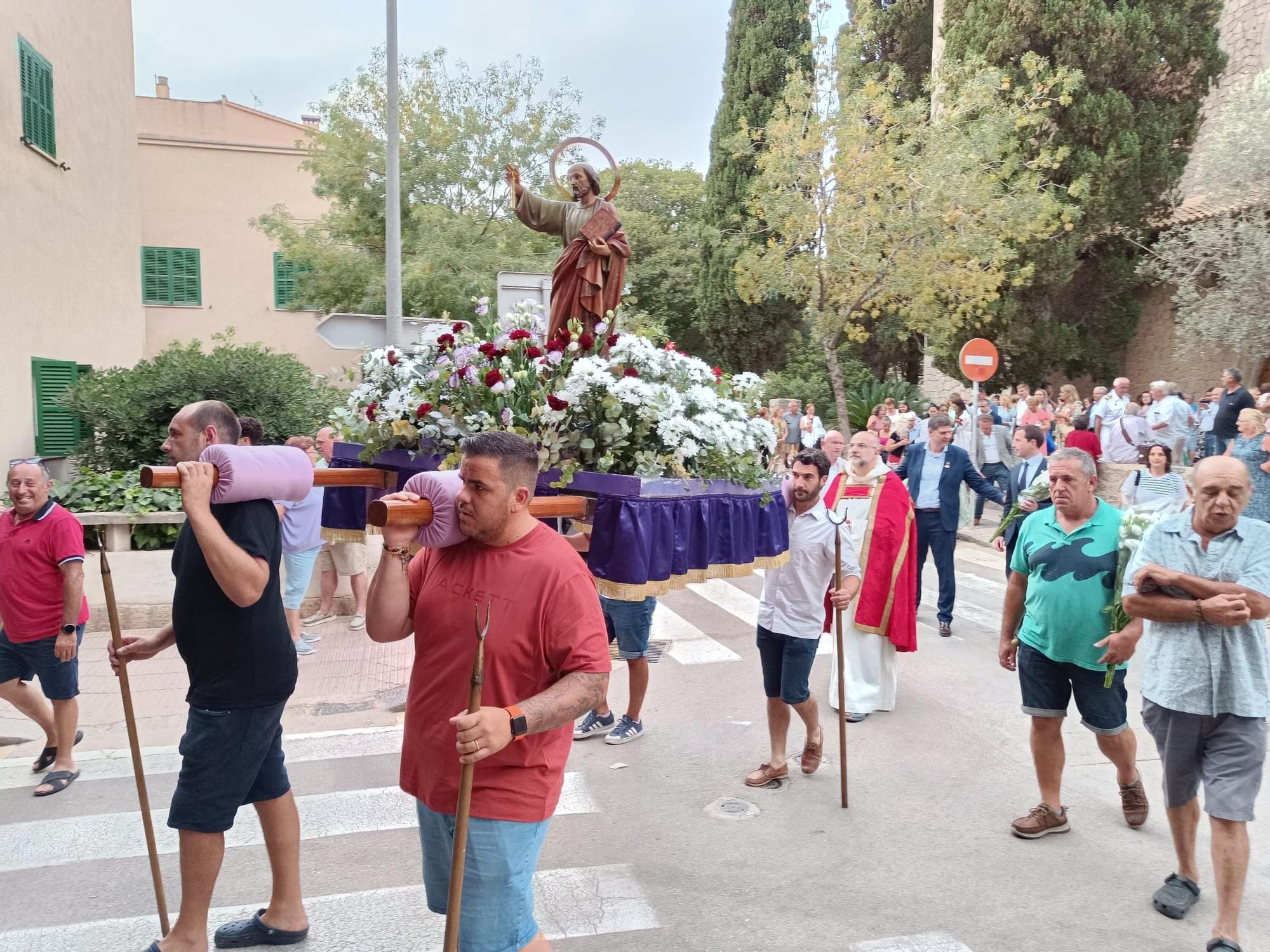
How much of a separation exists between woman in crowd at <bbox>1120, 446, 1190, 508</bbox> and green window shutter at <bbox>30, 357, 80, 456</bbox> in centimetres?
1227

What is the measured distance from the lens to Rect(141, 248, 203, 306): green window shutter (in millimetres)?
25172

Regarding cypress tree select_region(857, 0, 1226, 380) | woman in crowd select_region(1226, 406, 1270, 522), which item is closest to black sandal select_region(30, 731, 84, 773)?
woman in crowd select_region(1226, 406, 1270, 522)

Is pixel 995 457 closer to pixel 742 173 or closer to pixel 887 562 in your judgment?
pixel 887 562

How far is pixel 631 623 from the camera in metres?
6.34

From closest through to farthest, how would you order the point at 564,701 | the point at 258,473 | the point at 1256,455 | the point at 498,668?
the point at 564,701
the point at 498,668
the point at 258,473
the point at 1256,455

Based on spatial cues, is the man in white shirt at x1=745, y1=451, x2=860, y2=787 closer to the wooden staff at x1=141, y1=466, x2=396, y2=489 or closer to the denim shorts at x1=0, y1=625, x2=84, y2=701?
the wooden staff at x1=141, y1=466, x2=396, y2=489

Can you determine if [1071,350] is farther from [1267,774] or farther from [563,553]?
[563,553]

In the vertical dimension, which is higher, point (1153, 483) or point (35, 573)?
point (1153, 483)

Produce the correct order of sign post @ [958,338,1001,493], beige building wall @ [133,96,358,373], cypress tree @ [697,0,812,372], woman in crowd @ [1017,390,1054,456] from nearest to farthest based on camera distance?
sign post @ [958,338,1001,493]
woman in crowd @ [1017,390,1054,456]
beige building wall @ [133,96,358,373]
cypress tree @ [697,0,812,372]

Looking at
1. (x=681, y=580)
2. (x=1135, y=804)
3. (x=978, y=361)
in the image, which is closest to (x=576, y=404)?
(x=681, y=580)

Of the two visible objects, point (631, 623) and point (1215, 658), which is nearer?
point (1215, 658)

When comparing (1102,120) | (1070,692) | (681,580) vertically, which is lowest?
(1070,692)

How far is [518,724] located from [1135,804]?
13.2ft

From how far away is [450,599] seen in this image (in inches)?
122
